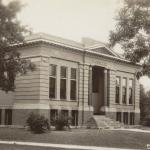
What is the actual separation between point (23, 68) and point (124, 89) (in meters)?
19.3

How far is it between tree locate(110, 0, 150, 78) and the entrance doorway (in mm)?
15436

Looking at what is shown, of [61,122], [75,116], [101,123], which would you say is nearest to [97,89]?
[75,116]

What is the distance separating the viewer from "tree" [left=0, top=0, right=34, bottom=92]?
28531mm

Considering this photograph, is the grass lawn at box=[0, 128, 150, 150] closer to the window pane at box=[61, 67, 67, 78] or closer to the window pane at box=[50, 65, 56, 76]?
the window pane at box=[50, 65, 56, 76]

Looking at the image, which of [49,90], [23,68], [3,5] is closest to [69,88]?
[49,90]

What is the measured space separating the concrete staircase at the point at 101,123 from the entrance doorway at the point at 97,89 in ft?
9.74

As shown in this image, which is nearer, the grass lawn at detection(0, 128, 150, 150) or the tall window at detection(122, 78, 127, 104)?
the grass lawn at detection(0, 128, 150, 150)

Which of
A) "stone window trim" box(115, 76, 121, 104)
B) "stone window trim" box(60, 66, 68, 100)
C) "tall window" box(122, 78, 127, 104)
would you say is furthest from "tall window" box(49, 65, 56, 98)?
"tall window" box(122, 78, 127, 104)

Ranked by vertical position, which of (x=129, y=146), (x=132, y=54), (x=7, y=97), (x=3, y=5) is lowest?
(x=129, y=146)

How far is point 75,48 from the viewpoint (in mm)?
A: 39375

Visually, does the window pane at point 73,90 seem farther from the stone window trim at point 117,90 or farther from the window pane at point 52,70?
the stone window trim at point 117,90

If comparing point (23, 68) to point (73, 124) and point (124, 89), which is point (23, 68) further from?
point (124, 89)

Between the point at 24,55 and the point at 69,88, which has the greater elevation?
the point at 24,55

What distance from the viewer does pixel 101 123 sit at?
39344 mm
